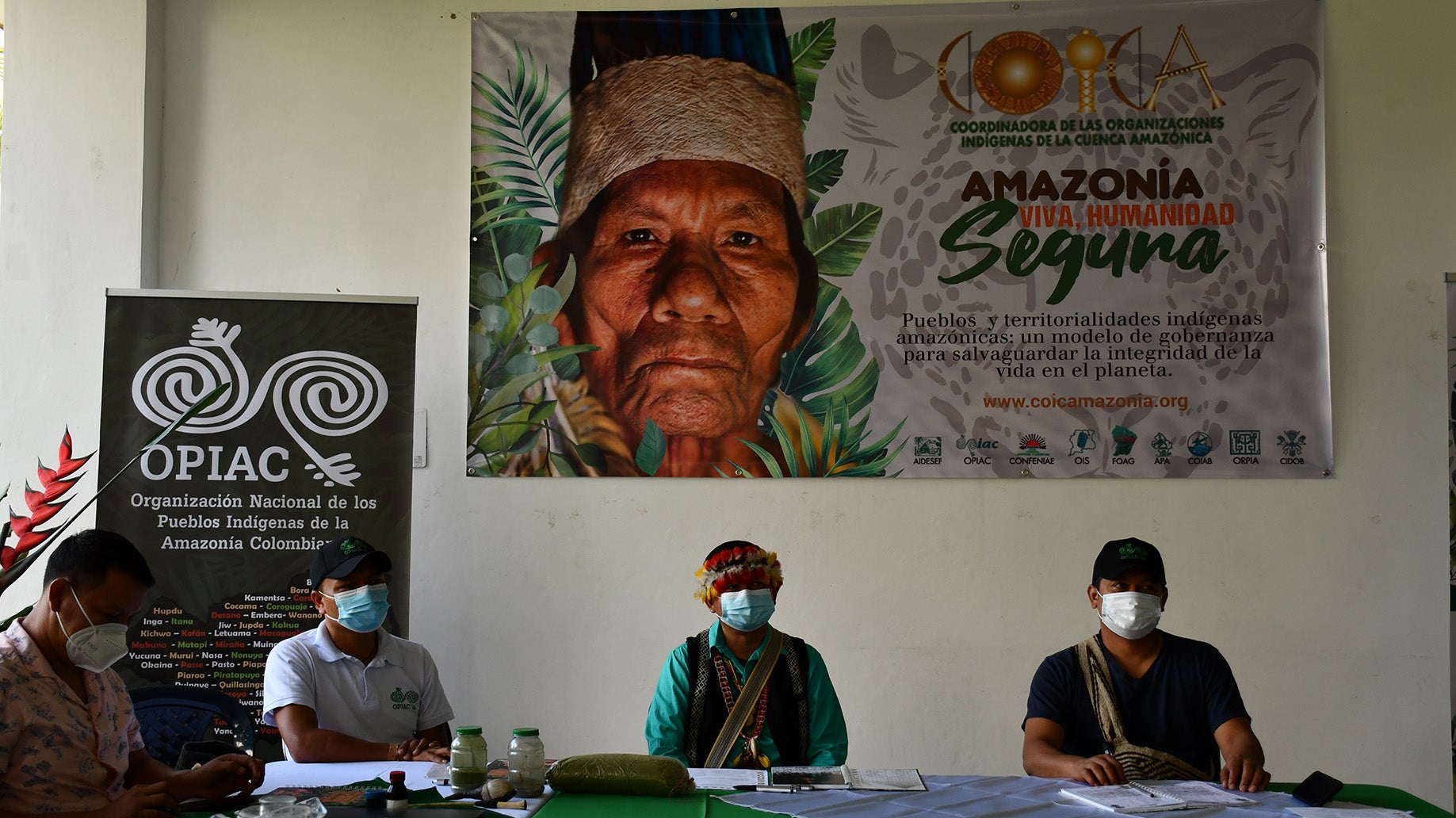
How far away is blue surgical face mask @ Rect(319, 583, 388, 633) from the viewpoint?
315 centimetres

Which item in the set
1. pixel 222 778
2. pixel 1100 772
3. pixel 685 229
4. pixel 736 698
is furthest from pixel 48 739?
pixel 685 229

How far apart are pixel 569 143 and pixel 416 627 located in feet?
6.23

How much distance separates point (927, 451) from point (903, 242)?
0.78 m

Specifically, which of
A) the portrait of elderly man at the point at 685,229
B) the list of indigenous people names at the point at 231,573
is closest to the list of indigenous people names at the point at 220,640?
the list of indigenous people names at the point at 231,573

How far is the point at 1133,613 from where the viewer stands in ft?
9.39

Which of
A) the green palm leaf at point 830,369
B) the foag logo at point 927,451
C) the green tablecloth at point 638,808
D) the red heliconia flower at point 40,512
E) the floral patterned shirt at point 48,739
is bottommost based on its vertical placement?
the green tablecloth at point 638,808

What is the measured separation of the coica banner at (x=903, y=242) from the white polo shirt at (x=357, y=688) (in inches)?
39.7

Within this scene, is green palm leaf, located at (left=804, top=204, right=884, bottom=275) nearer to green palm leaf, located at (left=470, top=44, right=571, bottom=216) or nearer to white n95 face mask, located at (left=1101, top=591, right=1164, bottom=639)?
green palm leaf, located at (left=470, top=44, right=571, bottom=216)

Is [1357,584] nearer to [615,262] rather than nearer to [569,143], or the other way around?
[615,262]

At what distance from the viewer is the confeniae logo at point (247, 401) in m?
3.69

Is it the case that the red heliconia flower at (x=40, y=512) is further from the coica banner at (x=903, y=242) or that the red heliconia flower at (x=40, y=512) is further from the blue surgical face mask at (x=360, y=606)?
the coica banner at (x=903, y=242)

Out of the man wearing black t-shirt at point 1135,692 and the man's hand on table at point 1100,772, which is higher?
the man wearing black t-shirt at point 1135,692

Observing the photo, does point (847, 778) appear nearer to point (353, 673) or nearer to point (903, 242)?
point (353, 673)

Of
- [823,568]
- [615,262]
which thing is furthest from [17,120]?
[823,568]
